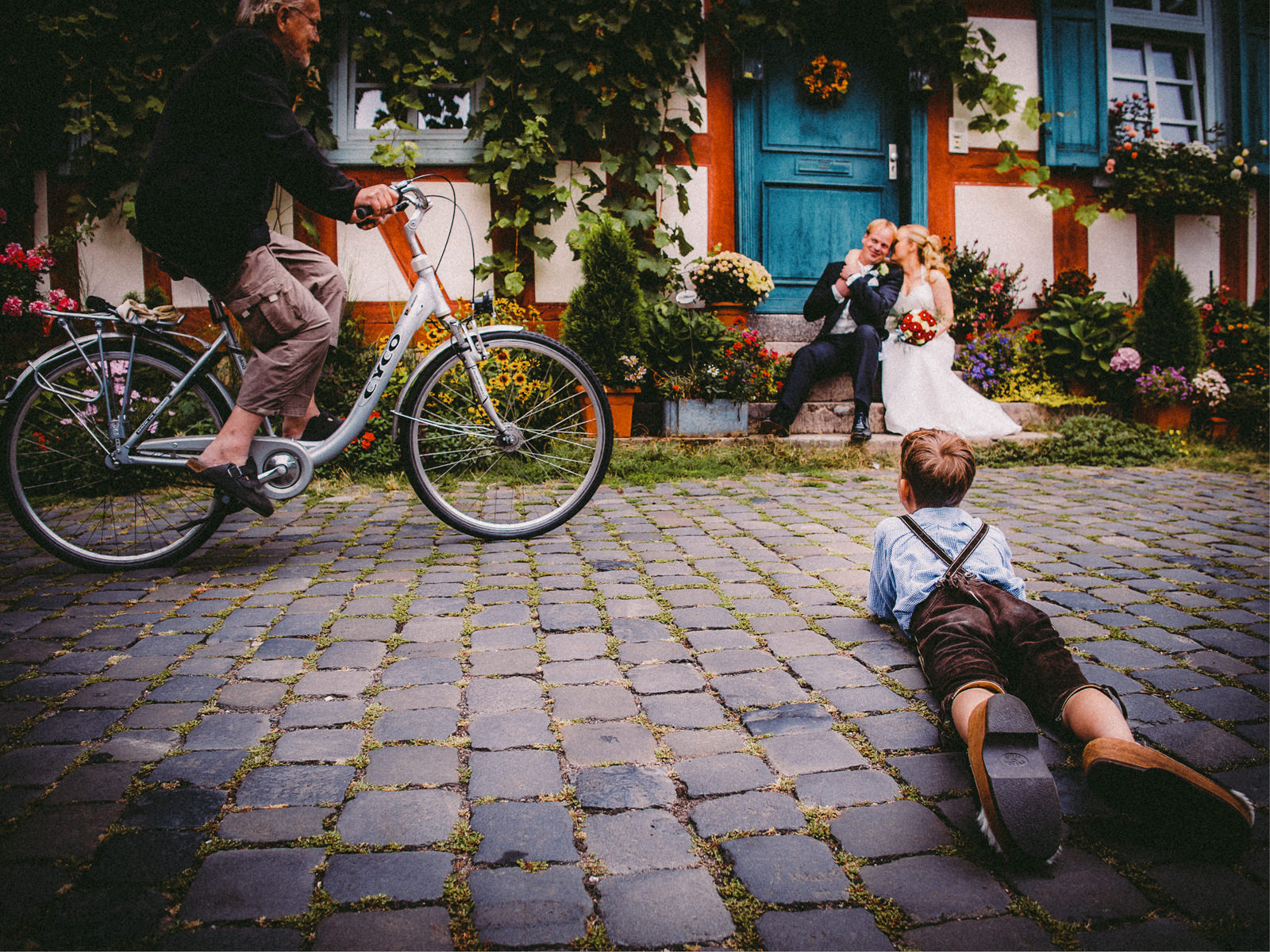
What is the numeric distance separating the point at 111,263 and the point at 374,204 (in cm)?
449

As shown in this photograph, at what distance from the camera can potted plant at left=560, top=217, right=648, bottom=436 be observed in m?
5.55

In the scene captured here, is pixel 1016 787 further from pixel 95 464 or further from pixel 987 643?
pixel 95 464

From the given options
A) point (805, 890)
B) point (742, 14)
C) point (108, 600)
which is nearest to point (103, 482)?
point (108, 600)

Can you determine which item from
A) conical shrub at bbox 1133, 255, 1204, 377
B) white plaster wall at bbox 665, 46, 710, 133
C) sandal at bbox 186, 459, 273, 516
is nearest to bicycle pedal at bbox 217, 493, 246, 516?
sandal at bbox 186, 459, 273, 516

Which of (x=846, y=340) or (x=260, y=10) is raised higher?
(x=260, y=10)

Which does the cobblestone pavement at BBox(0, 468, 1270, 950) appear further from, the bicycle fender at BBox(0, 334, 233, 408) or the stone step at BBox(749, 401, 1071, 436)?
the stone step at BBox(749, 401, 1071, 436)

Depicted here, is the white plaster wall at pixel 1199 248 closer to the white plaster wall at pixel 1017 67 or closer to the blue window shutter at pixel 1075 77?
the blue window shutter at pixel 1075 77

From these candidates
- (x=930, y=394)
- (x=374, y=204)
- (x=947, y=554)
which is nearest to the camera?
(x=947, y=554)

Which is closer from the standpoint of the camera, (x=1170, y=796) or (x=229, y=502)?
(x=1170, y=796)

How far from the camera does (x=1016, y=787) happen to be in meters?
1.33

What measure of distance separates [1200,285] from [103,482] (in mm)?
8995

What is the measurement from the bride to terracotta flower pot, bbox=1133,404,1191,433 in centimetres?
133

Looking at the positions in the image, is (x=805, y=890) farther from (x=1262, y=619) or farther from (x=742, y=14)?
(x=742, y=14)

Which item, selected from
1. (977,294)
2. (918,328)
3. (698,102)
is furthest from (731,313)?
(977,294)
